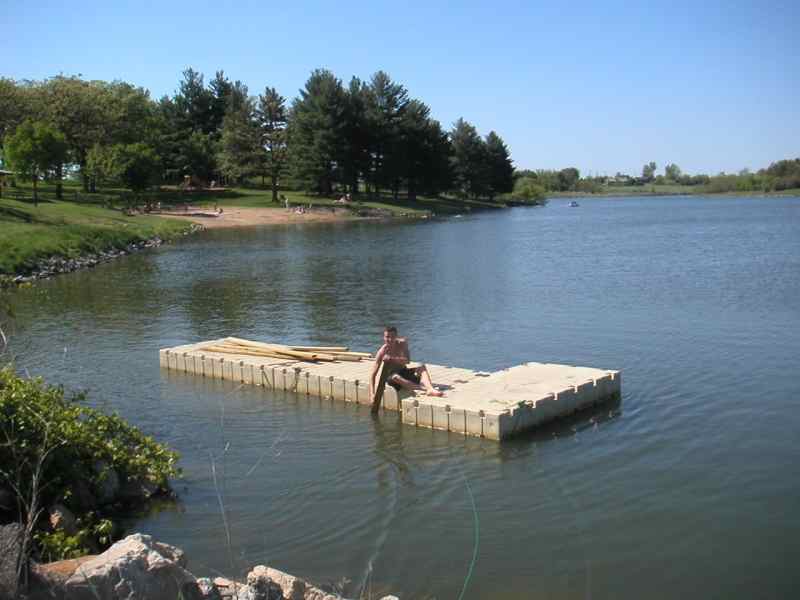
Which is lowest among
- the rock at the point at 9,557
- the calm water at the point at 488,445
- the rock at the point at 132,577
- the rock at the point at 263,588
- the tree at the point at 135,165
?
the calm water at the point at 488,445

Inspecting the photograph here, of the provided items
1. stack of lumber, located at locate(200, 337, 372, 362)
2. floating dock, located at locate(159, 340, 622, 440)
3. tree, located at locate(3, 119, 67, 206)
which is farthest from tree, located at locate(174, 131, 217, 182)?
floating dock, located at locate(159, 340, 622, 440)

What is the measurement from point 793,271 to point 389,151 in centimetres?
7055

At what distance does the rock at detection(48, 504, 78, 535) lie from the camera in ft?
32.1

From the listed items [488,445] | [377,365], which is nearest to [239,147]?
[377,365]

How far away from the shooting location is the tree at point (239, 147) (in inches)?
3740

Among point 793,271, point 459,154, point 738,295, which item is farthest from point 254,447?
point 459,154

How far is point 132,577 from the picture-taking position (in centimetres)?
688

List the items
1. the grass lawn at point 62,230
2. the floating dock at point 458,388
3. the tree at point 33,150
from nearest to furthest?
the floating dock at point 458,388, the grass lawn at point 62,230, the tree at point 33,150

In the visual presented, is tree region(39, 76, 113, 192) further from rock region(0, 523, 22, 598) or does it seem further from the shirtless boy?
rock region(0, 523, 22, 598)

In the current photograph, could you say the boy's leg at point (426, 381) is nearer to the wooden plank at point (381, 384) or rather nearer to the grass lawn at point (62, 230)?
the wooden plank at point (381, 384)

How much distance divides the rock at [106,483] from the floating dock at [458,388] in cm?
534

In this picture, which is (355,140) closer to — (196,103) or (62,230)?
(196,103)

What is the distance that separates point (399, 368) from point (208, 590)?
28.9 ft

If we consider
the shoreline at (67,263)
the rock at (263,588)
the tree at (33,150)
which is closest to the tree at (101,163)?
the tree at (33,150)
